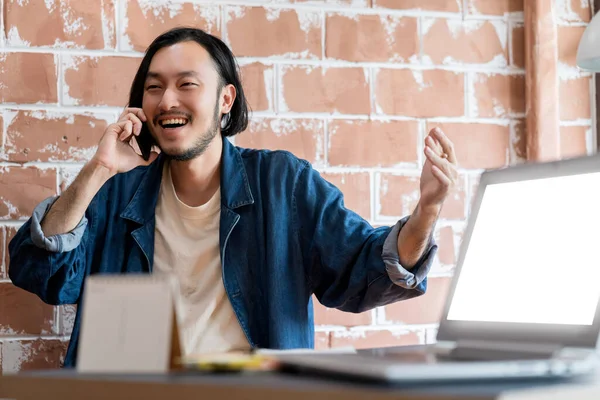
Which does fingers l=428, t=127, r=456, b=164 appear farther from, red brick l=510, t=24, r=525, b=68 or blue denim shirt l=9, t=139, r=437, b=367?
red brick l=510, t=24, r=525, b=68

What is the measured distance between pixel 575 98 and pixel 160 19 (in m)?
1.06

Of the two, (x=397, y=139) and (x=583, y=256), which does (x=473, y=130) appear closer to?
(x=397, y=139)

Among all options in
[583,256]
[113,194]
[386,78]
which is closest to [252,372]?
[583,256]

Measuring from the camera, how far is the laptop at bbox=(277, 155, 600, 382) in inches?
32.9

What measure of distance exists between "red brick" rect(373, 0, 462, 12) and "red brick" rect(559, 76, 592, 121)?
1.10ft

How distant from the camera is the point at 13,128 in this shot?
172 cm

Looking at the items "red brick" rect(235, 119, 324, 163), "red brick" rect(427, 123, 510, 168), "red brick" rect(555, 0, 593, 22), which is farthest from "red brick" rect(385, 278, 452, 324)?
"red brick" rect(555, 0, 593, 22)

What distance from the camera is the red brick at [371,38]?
6.26 feet

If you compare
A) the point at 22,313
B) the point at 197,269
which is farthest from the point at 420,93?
the point at 22,313

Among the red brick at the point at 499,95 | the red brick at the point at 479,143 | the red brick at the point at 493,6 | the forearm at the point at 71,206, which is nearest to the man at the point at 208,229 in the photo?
the forearm at the point at 71,206

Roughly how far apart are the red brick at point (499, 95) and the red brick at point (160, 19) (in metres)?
0.67

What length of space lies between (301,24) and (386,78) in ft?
0.81

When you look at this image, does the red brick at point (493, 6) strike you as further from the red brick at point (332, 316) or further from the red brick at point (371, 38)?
the red brick at point (332, 316)

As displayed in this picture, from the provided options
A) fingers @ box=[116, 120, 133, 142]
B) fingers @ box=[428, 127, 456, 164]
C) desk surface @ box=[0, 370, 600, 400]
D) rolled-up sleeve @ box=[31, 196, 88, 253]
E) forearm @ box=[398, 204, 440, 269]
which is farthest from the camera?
fingers @ box=[116, 120, 133, 142]
